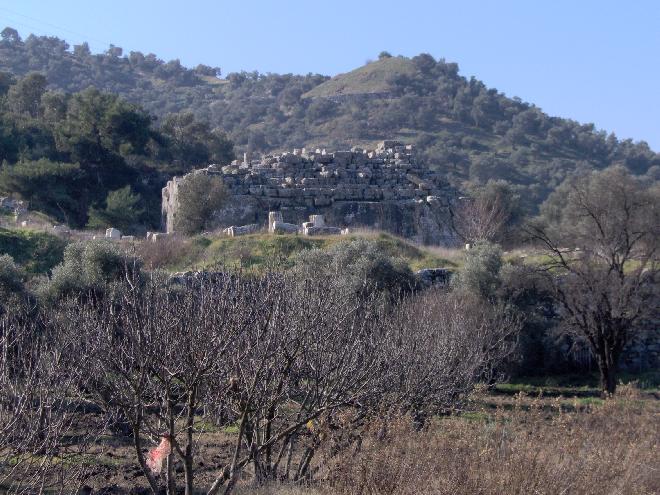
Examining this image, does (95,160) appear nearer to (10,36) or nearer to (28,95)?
(28,95)

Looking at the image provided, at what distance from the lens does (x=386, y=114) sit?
215 ft

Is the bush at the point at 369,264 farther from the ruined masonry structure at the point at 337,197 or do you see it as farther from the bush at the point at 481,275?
the ruined masonry structure at the point at 337,197

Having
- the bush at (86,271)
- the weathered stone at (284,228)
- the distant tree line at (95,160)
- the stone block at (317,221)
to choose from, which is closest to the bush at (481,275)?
the weathered stone at (284,228)

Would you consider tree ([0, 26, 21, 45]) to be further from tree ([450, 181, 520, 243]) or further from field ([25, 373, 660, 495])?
field ([25, 373, 660, 495])

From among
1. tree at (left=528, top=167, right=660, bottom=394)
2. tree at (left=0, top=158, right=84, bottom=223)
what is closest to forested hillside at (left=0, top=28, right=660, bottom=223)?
tree at (left=0, top=158, right=84, bottom=223)

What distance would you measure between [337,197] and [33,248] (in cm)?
1010

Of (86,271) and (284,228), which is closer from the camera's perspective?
(86,271)

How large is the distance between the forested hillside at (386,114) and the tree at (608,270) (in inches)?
899

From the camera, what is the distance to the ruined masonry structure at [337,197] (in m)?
27.6

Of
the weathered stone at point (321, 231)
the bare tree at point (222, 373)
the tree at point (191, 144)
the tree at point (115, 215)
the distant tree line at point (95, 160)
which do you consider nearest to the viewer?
the bare tree at point (222, 373)

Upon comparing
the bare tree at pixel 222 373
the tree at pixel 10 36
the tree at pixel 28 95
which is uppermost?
the tree at pixel 10 36

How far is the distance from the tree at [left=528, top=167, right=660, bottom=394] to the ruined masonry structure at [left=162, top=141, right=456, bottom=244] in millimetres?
4135

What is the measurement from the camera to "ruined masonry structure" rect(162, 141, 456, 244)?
1088 inches

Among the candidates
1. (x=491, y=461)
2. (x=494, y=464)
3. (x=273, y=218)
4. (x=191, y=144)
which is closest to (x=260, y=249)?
(x=273, y=218)
